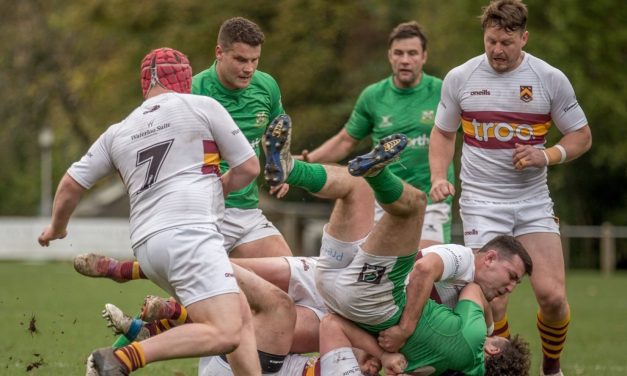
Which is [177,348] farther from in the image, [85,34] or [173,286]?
[85,34]

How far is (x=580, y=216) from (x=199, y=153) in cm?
2454

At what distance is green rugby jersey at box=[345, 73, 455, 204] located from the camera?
1003cm

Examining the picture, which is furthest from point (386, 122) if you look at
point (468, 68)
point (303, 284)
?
point (303, 284)

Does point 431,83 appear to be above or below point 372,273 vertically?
above

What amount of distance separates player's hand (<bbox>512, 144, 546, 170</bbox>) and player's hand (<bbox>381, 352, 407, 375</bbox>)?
1.84m

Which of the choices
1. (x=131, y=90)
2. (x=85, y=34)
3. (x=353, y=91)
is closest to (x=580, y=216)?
(x=353, y=91)

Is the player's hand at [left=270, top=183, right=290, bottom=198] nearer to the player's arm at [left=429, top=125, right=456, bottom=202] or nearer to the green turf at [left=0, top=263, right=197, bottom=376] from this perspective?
the player's arm at [left=429, top=125, right=456, bottom=202]

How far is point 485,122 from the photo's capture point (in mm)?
8266

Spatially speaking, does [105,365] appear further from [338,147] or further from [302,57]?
[302,57]

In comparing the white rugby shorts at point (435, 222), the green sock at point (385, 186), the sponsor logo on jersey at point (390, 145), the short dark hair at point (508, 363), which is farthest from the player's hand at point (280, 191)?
the white rugby shorts at point (435, 222)

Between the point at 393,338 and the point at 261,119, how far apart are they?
230 centimetres

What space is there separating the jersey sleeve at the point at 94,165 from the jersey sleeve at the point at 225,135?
0.56 meters

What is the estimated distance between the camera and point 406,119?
1016 centimetres

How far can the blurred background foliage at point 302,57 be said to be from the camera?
2886cm
